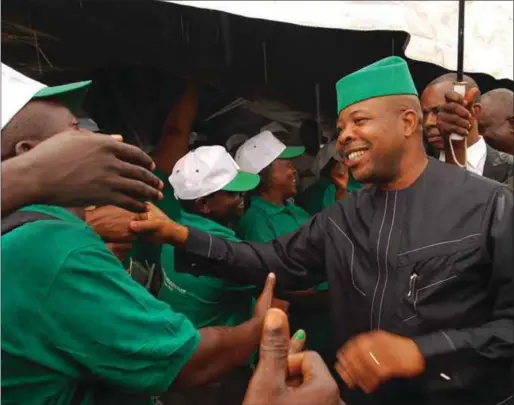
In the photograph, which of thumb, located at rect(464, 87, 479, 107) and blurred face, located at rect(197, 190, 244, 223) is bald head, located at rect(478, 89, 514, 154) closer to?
thumb, located at rect(464, 87, 479, 107)

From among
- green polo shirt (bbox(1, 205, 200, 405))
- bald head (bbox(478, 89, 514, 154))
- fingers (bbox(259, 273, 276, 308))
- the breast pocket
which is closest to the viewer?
green polo shirt (bbox(1, 205, 200, 405))

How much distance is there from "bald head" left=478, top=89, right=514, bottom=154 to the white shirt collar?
230 mm

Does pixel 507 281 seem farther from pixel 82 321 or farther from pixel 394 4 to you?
pixel 82 321

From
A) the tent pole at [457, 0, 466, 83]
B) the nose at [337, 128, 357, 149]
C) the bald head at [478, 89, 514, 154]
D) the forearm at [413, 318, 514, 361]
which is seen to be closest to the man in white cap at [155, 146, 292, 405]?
the nose at [337, 128, 357, 149]

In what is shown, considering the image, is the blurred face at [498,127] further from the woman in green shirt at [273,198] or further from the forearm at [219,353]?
the forearm at [219,353]

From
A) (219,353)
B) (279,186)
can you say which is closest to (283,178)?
(279,186)

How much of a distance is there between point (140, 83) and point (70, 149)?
0.56 meters

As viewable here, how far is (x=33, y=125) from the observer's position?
2.71ft

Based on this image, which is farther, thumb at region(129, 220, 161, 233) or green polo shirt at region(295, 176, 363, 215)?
green polo shirt at region(295, 176, 363, 215)

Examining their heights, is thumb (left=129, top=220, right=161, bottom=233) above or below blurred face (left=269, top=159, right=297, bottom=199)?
above

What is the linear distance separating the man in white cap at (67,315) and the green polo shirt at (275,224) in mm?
450

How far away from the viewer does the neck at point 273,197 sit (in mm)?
1403

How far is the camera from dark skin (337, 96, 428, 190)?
42.8 inches

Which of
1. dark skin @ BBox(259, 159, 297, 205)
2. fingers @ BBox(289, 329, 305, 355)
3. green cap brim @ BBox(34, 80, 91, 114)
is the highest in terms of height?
green cap brim @ BBox(34, 80, 91, 114)
